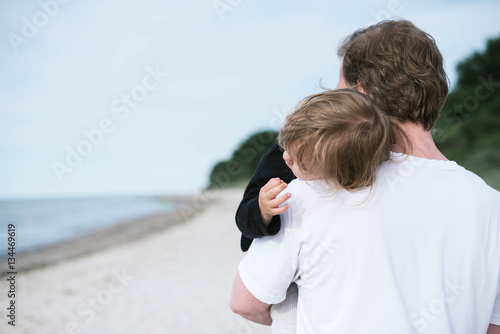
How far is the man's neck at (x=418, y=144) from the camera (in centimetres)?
128

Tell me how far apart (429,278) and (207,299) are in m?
6.09

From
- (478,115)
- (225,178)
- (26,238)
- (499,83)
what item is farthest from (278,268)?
(225,178)

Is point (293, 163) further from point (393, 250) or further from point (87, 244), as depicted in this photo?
point (87, 244)

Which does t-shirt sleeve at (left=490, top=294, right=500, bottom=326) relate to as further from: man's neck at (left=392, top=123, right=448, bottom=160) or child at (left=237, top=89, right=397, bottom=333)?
child at (left=237, top=89, right=397, bottom=333)

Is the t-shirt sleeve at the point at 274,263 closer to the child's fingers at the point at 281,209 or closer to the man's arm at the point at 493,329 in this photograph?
the child's fingers at the point at 281,209

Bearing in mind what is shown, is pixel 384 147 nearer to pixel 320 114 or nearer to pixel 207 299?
pixel 320 114

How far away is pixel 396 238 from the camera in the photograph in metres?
1.17

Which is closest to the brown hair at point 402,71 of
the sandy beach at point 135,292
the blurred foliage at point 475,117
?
the sandy beach at point 135,292

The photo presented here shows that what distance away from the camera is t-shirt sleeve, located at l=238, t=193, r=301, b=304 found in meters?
1.21

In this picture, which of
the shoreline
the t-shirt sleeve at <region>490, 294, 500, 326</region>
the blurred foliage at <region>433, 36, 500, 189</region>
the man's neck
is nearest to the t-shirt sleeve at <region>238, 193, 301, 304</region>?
the man's neck

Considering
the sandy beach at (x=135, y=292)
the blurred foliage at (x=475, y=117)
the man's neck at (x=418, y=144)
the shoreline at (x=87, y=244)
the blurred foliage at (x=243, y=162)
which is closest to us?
the man's neck at (x=418, y=144)

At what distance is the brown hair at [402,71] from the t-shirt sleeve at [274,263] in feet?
1.54

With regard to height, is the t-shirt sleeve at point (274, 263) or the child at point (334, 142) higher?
the child at point (334, 142)

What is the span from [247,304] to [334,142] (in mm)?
618
